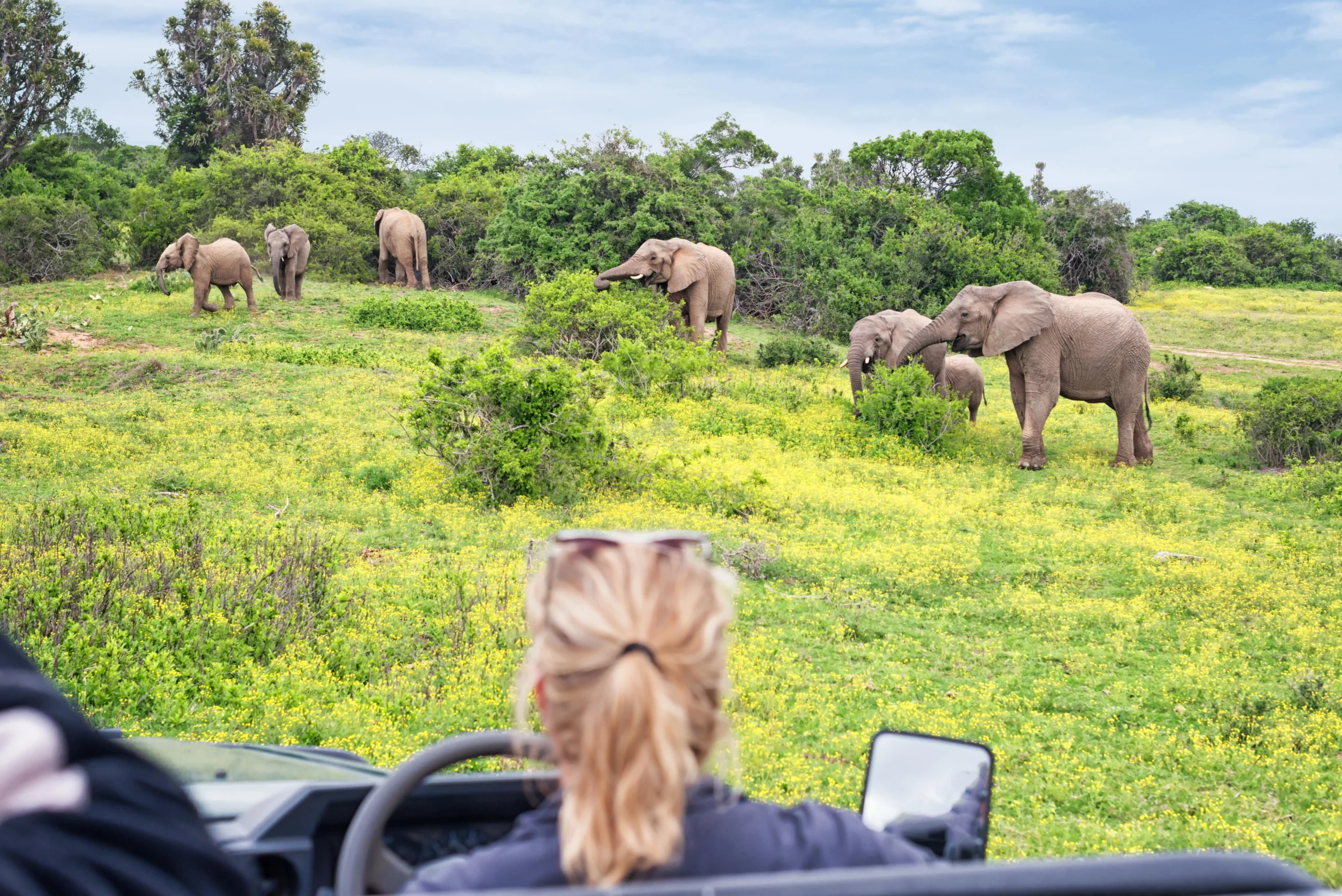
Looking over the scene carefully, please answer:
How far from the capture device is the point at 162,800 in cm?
122

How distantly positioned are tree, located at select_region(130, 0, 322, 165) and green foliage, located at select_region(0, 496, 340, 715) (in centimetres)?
4086

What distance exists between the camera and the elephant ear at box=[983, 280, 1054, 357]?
1460cm

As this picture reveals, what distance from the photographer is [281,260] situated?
2536cm

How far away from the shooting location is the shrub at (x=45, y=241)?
28.8 m

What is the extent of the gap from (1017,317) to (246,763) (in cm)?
1352

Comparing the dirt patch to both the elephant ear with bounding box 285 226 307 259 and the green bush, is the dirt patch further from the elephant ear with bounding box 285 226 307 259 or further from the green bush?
the elephant ear with bounding box 285 226 307 259

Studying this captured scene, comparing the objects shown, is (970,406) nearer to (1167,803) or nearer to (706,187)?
(1167,803)

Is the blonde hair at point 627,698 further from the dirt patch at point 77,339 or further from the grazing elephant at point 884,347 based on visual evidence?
the dirt patch at point 77,339

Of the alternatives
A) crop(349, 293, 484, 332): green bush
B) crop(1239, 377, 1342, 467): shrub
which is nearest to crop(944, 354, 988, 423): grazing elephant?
crop(1239, 377, 1342, 467): shrub

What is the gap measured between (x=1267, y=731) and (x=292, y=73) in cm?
4917

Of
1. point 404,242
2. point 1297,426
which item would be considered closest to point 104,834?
point 1297,426

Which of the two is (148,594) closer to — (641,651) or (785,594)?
(785,594)

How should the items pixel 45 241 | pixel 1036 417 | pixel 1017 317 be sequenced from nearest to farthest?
1. pixel 1036 417
2. pixel 1017 317
3. pixel 45 241

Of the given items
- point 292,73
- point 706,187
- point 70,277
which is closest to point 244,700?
point 70,277
